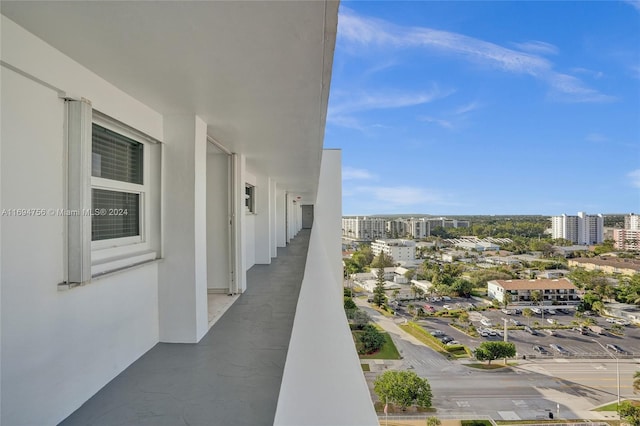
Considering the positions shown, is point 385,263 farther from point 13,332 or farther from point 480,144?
point 13,332

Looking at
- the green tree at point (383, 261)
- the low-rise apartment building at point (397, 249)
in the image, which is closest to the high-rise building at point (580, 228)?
the low-rise apartment building at point (397, 249)

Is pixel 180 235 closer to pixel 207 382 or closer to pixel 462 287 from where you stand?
pixel 207 382

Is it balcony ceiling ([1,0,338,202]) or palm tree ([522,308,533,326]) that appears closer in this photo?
balcony ceiling ([1,0,338,202])

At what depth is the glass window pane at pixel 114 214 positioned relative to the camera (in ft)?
6.26

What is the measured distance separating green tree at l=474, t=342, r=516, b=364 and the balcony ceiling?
71.5 feet

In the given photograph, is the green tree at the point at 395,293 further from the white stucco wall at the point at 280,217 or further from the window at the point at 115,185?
the window at the point at 115,185

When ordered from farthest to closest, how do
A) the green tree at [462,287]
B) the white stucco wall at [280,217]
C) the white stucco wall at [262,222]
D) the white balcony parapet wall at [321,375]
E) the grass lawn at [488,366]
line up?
the green tree at [462,287] → the grass lawn at [488,366] → the white stucco wall at [280,217] → the white stucco wall at [262,222] → the white balcony parapet wall at [321,375]

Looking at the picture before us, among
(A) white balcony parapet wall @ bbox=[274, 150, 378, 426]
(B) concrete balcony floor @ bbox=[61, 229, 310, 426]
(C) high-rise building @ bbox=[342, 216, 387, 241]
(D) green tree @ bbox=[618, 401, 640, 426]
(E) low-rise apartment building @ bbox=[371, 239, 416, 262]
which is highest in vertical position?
(A) white balcony parapet wall @ bbox=[274, 150, 378, 426]

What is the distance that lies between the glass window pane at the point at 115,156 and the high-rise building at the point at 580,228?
41781 millimetres

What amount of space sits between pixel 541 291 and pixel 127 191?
30444mm

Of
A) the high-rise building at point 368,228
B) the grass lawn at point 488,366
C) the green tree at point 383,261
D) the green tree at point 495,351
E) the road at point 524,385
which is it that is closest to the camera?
the road at point 524,385

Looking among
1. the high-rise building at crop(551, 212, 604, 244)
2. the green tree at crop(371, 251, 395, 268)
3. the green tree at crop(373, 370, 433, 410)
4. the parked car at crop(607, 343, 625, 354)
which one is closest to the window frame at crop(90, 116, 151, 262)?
the green tree at crop(373, 370, 433, 410)

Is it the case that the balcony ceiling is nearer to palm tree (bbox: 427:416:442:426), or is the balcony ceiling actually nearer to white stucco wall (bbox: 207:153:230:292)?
white stucco wall (bbox: 207:153:230:292)

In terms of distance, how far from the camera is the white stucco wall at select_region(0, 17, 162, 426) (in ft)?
4.06
